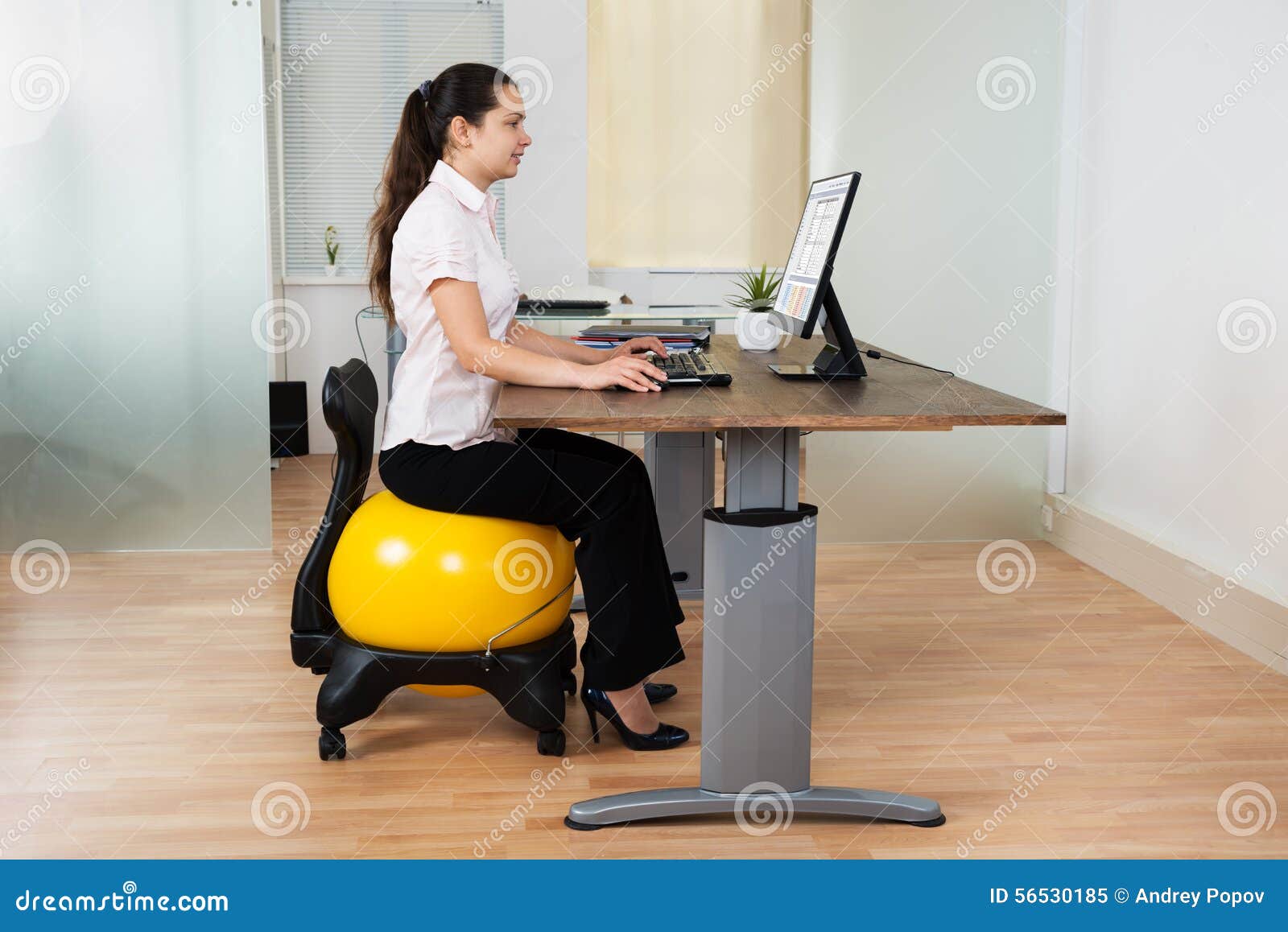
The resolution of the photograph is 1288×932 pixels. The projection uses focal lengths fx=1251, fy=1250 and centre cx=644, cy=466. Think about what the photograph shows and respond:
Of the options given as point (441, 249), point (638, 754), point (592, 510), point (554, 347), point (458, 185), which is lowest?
point (638, 754)

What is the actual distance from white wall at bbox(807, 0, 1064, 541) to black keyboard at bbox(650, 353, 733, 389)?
5.53ft

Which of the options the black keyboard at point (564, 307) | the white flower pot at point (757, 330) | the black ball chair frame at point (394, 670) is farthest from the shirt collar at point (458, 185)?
the black keyboard at point (564, 307)

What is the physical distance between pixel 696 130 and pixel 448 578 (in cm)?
413

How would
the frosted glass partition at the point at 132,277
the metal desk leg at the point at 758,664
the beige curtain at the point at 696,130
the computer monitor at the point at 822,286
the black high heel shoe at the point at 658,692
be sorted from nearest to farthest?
the metal desk leg at the point at 758,664 → the computer monitor at the point at 822,286 → the black high heel shoe at the point at 658,692 → the frosted glass partition at the point at 132,277 → the beige curtain at the point at 696,130

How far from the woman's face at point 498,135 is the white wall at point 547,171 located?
318 cm

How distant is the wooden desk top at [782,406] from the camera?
185cm

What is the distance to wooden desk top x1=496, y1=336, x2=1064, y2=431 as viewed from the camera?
185cm

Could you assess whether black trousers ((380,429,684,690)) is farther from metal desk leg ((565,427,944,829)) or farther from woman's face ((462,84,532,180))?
woman's face ((462,84,532,180))

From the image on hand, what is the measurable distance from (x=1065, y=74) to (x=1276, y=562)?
178 centimetres

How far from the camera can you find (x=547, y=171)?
18.0 feet

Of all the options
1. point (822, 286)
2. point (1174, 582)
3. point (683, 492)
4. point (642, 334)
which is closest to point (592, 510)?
Result: point (822, 286)

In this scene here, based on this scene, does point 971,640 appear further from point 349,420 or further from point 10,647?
point 10,647

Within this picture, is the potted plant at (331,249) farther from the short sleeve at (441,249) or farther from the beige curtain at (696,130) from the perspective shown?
the short sleeve at (441,249)

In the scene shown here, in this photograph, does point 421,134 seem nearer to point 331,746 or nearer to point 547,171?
point 331,746
